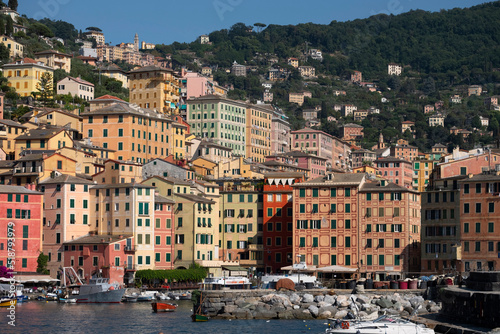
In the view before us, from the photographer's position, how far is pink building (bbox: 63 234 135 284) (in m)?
95.6

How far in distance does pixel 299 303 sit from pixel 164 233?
31.2 meters

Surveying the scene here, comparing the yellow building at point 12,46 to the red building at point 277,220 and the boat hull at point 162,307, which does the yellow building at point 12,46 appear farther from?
the boat hull at point 162,307

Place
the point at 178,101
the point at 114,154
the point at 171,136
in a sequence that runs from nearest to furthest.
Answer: the point at 114,154 → the point at 171,136 → the point at 178,101

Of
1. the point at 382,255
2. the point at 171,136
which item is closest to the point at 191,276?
the point at 382,255

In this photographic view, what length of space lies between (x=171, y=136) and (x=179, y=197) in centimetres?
3543

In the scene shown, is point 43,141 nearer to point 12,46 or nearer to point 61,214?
point 61,214

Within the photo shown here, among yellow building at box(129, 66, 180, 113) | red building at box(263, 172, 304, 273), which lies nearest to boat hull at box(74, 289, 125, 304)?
red building at box(263, 172, 304, 273)

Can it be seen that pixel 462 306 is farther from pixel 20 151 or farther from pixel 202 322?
pixel 20 151

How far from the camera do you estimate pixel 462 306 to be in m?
48.8

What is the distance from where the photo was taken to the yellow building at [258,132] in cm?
17525

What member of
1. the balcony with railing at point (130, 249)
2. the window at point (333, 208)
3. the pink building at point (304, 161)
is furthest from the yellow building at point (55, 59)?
the window at point (333, 208)

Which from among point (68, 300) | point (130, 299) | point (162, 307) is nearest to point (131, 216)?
point (130, 299)

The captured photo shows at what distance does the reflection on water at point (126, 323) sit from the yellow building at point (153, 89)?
262 feet

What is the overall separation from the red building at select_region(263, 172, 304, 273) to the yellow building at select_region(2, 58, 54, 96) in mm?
66259
